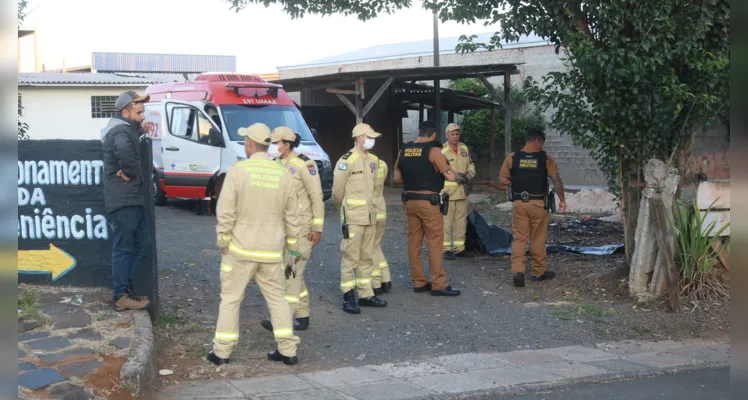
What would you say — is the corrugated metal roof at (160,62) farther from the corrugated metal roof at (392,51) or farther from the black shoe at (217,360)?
the black shoe at (217,360)

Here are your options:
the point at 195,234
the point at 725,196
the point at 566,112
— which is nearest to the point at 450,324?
the point at 566,112

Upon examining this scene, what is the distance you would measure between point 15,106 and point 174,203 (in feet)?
53.9

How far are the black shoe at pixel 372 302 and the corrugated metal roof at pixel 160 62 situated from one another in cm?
3624

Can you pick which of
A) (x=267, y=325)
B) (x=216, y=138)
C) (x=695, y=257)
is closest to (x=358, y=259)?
(x=267, y=325)

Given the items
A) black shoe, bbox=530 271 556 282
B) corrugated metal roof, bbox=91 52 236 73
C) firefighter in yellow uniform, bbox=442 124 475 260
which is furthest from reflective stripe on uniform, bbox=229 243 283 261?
corrugated metal roof, bbox=91 52 236 73

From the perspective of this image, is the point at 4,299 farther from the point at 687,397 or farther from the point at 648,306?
the point at 648,306

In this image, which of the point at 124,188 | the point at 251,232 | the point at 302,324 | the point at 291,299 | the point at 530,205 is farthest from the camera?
the point at 530,205

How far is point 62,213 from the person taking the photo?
7770 mm

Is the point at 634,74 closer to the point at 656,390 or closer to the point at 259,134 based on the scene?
the point at 656,390

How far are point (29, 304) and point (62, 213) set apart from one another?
114cm

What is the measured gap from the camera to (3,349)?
71.6 inches

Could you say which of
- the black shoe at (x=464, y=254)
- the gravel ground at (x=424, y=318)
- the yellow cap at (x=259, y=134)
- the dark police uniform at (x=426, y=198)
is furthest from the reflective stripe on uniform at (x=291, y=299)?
the black shoe at (x=464, y=254)

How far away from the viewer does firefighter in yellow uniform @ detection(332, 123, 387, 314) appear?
8.30 m

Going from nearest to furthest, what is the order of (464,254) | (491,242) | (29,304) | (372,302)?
(29,304), (372,302), (464,254), (491,242)
